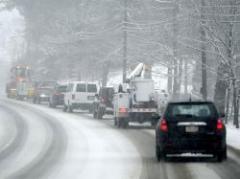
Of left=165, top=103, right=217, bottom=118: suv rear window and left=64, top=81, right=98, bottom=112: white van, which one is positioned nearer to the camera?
left=165, top=103, right=217, bottom=118: suv rear window

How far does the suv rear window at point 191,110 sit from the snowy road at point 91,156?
1.09 meters

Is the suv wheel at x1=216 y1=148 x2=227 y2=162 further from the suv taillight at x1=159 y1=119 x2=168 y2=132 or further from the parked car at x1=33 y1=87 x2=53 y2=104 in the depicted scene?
the parked car at x1=33 y1=87 x2=53 y2=104

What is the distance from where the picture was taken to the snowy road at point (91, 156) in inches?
629

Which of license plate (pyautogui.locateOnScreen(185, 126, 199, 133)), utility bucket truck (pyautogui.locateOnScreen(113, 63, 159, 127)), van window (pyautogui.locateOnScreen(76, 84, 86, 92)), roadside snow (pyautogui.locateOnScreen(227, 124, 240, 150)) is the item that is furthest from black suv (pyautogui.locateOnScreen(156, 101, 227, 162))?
van window (pyautogui.locateOnScreen(76, 84, 86, 92))

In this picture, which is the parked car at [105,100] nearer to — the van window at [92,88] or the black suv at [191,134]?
the van window at [92,88]

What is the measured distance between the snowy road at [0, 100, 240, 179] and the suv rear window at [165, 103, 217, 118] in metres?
1.09

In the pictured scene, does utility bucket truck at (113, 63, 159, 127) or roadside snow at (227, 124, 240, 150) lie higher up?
utility bucket truck at (113, 63, 159, 127)

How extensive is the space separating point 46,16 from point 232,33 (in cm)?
5587

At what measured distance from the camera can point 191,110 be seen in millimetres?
18844

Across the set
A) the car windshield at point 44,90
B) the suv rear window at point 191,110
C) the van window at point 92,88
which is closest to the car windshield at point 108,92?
the van window at point 92,88

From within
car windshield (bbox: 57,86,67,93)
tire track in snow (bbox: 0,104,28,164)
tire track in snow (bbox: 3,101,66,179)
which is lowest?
tire track in snow (bbox: 0,104,28,164)

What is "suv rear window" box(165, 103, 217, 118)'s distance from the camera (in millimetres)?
18562

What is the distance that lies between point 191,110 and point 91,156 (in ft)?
9.80

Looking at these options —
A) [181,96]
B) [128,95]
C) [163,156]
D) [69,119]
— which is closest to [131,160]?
[163,156]
